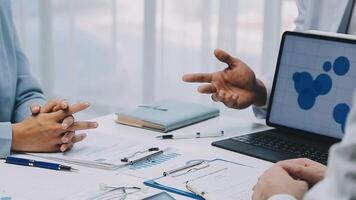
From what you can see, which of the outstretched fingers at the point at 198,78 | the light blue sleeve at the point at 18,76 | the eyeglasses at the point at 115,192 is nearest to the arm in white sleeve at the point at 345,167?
the eyeglasses at the point at 115,192

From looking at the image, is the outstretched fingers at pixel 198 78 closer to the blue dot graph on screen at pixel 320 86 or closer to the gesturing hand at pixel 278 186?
the blue dot graph on screen at pixel 320 86

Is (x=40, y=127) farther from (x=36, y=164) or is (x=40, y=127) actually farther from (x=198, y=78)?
(x=198, y=78)

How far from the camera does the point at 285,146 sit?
1.50 metres

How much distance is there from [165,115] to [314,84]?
424 mm

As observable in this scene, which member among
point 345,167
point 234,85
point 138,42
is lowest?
point 138,42

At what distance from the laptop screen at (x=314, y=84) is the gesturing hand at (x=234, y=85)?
0.08m

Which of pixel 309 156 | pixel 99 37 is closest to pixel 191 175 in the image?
pixel 309 156

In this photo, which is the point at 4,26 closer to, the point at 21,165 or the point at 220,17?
the point at 21,165

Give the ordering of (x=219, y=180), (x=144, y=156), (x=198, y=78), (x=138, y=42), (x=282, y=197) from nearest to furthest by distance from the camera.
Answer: (x=282, y=197) < (x=219, y=180) < (x=144, y=156) < (x=198, y=78) < (x=138, y=42)

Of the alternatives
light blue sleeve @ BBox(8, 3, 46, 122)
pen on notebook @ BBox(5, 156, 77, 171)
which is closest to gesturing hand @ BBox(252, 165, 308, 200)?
pen on notebook @ BBox(5, 156, 77, 171)

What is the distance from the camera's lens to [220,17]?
272 centimetres

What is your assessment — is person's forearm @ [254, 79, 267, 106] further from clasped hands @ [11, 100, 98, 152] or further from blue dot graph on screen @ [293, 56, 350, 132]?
clasped hands @ [11, 100, 98, 152]

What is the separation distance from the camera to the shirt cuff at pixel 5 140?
4.66 ft

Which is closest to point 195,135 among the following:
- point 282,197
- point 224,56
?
point 224,56
